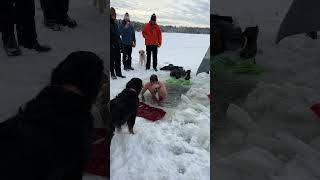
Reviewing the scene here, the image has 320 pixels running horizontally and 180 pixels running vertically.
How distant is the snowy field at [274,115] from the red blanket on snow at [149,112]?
27 cm

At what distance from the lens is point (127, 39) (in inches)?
68.6

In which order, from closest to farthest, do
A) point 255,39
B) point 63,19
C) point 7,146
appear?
point 7,146
point 63,19
point 255,39

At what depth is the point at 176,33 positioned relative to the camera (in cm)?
177

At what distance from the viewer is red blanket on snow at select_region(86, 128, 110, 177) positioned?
5.26 ft

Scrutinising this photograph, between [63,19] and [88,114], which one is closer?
[88,114]

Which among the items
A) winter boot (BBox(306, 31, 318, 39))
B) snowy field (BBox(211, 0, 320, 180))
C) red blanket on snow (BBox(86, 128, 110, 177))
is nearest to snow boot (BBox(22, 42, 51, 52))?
red blanket on snow (BBox(86, 128, 110, 177))

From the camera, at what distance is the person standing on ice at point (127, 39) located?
66.1 inches

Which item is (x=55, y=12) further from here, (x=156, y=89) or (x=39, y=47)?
(x=156, y=89)

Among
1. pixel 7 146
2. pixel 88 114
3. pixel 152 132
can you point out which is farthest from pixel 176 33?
pixel 7 146

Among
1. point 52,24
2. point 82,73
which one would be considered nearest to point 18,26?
point 52,24

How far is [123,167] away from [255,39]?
0.78 m

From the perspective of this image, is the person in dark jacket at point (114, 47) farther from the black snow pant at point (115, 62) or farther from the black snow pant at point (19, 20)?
the black snow pant at point (19, 20)

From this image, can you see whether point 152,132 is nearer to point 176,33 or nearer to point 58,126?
point 176,33

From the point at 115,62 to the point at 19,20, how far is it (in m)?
0.41
